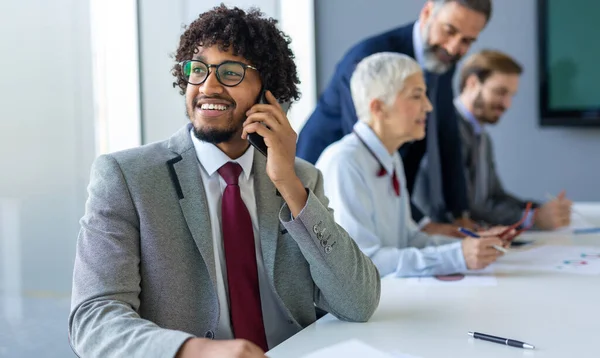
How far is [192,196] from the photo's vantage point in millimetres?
1531

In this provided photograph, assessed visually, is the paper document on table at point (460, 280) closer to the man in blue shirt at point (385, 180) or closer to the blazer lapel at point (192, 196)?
the man in blue shirt at point (385, 180)

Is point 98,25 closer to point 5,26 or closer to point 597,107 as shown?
point 5,26

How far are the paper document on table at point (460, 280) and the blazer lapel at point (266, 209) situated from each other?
61cm

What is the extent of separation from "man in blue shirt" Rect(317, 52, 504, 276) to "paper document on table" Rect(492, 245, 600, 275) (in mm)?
158

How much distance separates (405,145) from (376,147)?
0.80m

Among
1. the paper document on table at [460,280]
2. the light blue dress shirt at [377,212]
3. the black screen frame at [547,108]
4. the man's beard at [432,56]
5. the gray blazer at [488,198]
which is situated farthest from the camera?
the black screen frame at [547,108]

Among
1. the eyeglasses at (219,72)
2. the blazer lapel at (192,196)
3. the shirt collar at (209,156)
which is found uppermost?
the eyeglasses at (219,72)

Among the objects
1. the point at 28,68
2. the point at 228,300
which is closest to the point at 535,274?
the point at 228,300

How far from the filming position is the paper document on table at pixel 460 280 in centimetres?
202

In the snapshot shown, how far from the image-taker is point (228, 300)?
154 cm

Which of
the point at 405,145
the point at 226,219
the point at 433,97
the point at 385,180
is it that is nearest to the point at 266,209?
the point at 226,219

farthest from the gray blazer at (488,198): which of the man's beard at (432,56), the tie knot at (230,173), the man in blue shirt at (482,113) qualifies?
the tie knot at (230,173)

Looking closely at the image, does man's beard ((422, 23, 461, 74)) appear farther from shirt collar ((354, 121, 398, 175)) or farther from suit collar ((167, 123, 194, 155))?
suit collar ((167, 123, 194, 155))

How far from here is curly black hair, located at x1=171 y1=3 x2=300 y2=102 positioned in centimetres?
157
